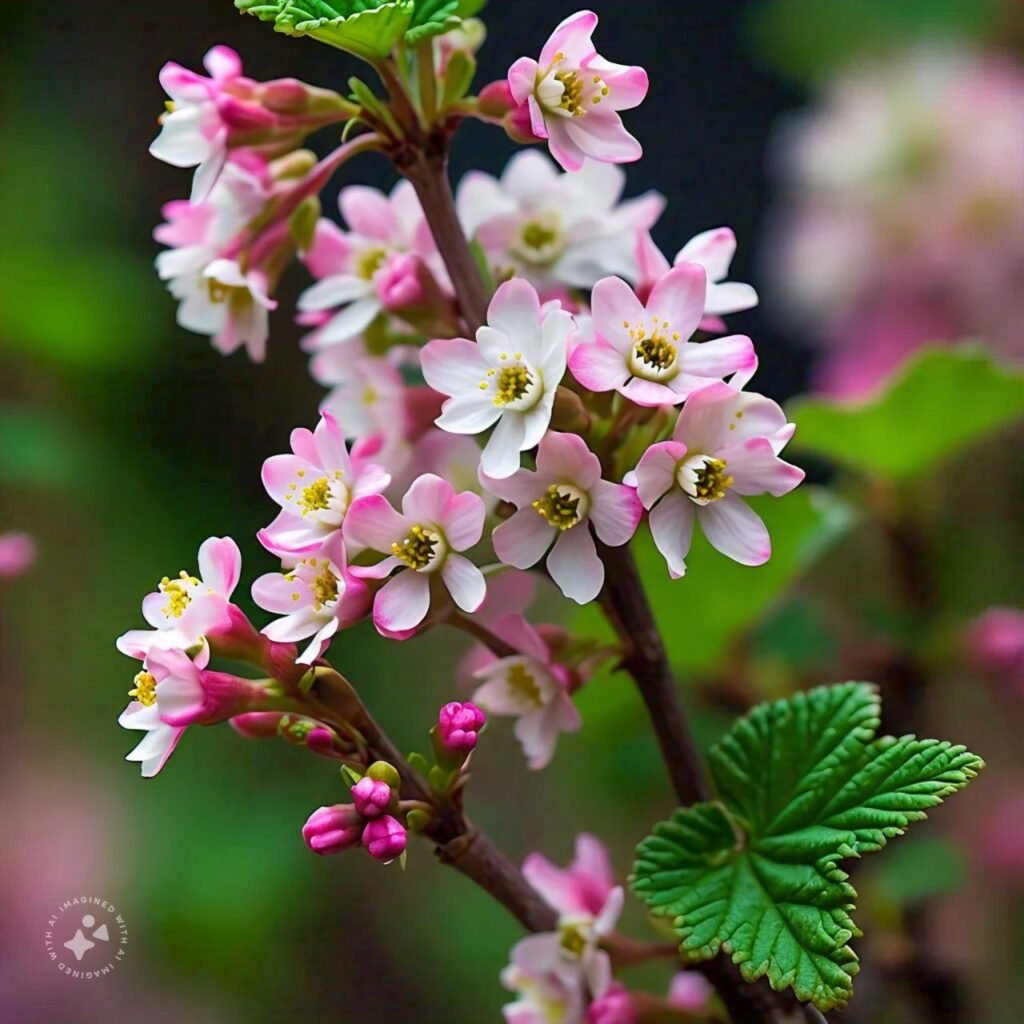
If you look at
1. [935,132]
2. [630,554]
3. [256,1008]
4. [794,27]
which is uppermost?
[794,27]

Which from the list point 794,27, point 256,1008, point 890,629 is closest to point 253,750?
point 256,1008

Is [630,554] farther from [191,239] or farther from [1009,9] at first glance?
[1009,9]

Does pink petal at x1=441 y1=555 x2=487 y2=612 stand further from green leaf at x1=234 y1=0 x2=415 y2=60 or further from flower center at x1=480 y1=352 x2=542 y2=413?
green leaf at x1=234 y1=0 x2=415 y2=60

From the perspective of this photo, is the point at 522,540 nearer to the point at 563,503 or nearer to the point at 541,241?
the point at 563,503

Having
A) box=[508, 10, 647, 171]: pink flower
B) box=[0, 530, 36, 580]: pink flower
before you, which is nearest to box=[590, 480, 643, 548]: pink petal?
box=[508, 10, 647, 171]: pink flower

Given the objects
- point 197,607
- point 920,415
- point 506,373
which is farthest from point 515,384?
point 920,415

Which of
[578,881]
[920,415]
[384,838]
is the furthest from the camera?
[920,415]
